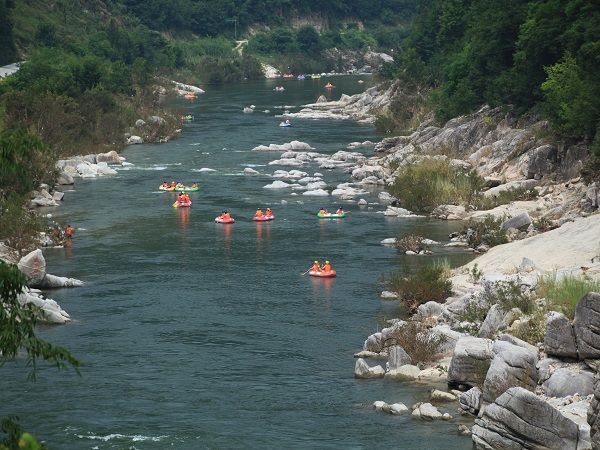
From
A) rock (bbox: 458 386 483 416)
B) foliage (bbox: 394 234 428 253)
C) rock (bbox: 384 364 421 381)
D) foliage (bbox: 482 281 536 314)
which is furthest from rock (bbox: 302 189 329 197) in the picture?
rock (bbox: 458 386 483 416)

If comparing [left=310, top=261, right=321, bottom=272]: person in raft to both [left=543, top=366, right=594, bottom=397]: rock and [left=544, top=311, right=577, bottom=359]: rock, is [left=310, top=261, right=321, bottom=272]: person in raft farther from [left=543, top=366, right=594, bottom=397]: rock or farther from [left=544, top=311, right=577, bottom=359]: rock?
[left=543, top=366, right=594, bottom=397]: rock

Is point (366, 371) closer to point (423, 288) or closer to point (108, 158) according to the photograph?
point (423, 288)

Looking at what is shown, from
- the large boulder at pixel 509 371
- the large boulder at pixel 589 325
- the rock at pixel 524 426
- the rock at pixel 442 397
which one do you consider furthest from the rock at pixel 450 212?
the rock at pixel 524 426

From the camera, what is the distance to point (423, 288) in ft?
135

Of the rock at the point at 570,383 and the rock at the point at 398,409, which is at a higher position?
the rock at the point at 570,383

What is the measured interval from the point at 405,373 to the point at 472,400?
3.85m

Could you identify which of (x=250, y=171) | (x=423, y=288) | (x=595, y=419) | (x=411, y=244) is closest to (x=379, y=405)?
(x=595, y=419)

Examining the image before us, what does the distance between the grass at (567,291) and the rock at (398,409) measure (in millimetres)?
5370

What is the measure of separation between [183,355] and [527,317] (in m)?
10.0

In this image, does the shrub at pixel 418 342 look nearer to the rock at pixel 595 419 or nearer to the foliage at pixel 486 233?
the rock at pixel 595 419

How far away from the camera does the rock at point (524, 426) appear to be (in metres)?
25.6

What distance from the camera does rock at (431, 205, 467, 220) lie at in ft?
193

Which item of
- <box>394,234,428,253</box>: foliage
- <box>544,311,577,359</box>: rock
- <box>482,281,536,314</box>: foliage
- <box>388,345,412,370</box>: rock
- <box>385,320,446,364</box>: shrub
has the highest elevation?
<box>394,234,428,253</box>: foliage

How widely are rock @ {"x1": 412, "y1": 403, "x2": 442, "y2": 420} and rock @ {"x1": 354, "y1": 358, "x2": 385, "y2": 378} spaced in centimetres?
371
